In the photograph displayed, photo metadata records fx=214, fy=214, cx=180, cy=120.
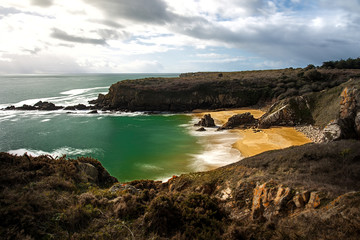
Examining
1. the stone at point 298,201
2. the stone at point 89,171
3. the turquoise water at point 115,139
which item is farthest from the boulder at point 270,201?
the turquoise water at point 115,139

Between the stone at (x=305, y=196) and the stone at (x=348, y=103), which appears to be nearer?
the stone at (x=305, y=196)

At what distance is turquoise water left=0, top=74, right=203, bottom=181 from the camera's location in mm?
19844

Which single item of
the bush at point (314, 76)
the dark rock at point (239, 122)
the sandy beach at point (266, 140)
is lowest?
the sandy beach at point (266, 140)

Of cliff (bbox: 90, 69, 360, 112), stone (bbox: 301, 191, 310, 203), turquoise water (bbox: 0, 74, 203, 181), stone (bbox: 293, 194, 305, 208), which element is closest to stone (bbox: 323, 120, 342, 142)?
turquoise water (bbox: 0, 74, 203, 181)

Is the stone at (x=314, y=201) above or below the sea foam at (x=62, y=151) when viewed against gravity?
above

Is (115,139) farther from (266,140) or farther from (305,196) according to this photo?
(305,196)

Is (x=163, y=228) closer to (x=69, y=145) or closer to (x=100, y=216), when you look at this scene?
(x=100, y=216)

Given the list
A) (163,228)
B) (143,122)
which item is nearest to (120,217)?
(163,228)

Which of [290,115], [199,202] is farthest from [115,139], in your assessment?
[199,202]

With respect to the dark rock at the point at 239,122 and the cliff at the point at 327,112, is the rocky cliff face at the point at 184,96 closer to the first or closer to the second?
the dark rock at the point at 239,122

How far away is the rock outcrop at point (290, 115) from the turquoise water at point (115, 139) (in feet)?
34.5

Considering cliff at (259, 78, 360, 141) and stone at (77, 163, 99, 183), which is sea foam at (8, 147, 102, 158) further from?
cliff at (259, 78, 360, 141)

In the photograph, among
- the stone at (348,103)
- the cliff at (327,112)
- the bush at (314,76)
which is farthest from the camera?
the bush at (314,76)

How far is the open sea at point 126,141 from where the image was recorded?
1947 centimetres
